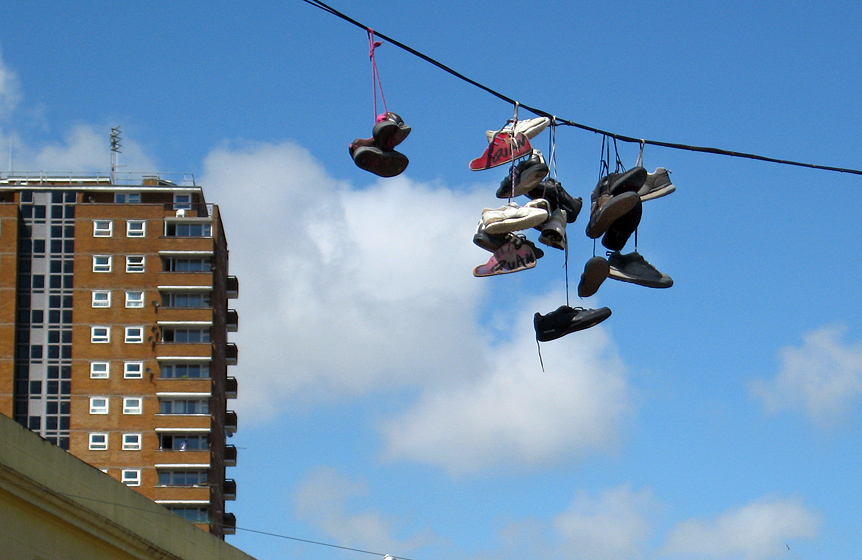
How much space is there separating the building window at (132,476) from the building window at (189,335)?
19.1 feet

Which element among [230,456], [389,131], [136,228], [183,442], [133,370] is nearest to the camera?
[389,131]

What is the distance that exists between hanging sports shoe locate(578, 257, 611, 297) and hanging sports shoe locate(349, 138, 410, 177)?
186cm

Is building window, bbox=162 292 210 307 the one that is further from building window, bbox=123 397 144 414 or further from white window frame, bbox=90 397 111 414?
white window frame, bbox=90 397 111 414

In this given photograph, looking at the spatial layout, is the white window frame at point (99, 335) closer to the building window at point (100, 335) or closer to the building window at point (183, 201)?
the building window at point (100, 335)

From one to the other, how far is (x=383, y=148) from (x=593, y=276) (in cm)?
213

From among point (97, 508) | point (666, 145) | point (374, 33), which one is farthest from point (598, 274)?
point (97, 508)

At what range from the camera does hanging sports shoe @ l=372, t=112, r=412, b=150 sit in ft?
33.9

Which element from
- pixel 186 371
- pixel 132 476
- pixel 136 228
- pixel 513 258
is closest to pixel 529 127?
pixel 513 258

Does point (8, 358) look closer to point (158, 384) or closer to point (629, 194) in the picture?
point (158, 384)

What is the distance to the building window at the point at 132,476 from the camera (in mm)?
55938

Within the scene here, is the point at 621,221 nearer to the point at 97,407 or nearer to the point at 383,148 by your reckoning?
the point at 383,148

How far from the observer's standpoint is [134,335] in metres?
57.6

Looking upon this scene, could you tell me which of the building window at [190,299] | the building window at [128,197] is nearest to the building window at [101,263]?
the building window at [190,299]

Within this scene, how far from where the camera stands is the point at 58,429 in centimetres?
5669
